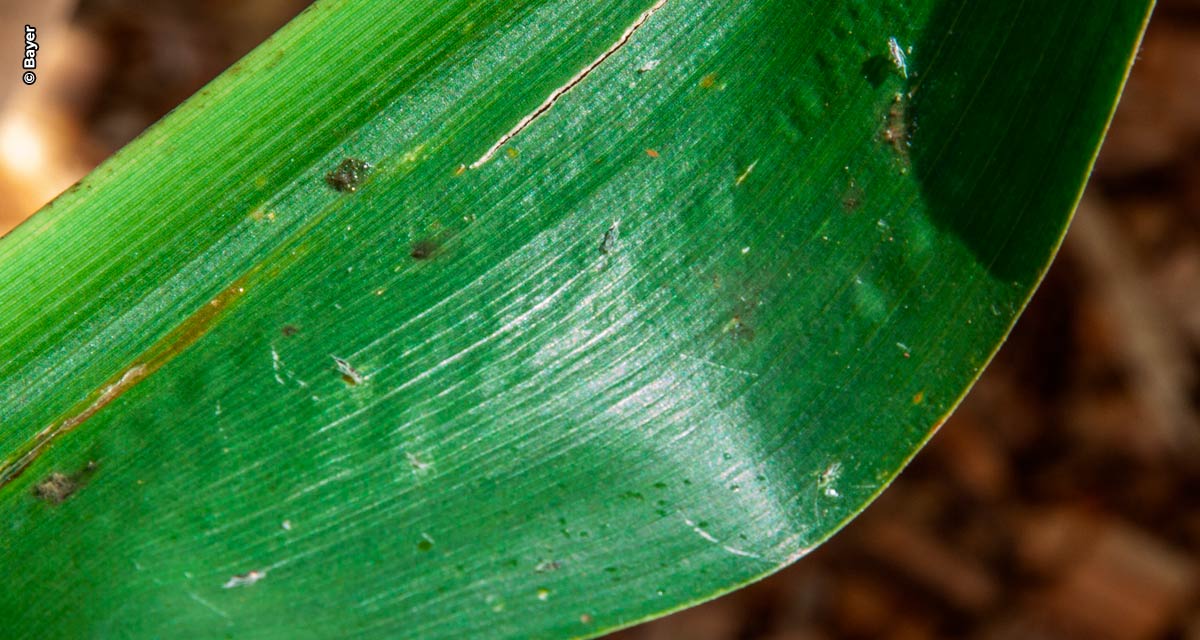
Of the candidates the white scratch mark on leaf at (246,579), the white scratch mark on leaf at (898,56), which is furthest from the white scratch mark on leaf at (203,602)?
the white scratch mark on leaf at (898,56)

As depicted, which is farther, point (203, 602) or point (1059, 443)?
point (1059, 443)

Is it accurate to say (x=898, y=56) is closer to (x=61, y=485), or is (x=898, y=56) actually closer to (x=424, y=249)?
(x=424, y=249)

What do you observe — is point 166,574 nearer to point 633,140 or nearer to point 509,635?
point 509,635

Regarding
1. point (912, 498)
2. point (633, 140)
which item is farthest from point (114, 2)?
point (912, 498)

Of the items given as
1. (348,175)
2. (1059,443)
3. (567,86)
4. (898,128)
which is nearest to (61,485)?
(348,175)

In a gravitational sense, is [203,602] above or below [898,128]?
above
